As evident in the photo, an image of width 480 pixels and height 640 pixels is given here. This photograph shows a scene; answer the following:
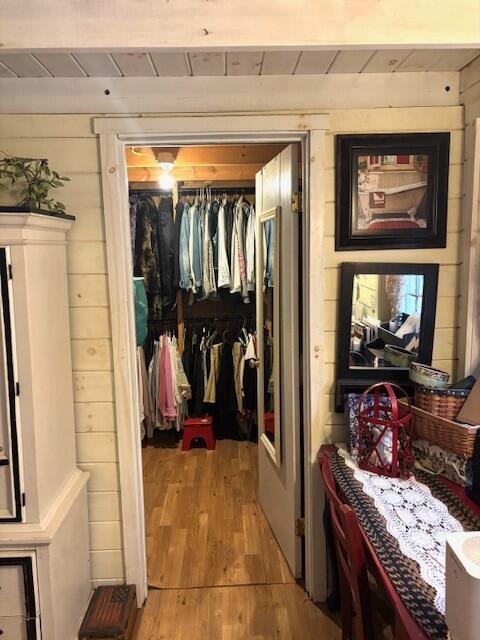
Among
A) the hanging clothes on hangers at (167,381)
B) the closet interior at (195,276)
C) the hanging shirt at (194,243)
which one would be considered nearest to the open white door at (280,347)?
the closet interior at (195,276)

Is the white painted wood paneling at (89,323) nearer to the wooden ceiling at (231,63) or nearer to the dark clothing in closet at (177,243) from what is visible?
the wooden ceiling at (231,63)

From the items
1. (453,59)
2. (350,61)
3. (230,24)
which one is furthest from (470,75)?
(230,24)

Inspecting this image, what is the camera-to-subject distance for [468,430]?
5.42ft

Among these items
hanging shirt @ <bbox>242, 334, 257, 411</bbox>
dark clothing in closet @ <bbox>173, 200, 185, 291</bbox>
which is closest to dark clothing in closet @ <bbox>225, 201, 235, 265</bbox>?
dark clothing in closet @ <bbox>173, 200, 185, 291</bbox>

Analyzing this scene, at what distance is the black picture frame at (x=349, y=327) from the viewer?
208 centimetres

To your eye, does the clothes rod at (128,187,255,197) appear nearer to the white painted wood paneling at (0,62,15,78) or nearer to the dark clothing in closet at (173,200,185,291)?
the dark clothing in closet at (173,200,185,291)

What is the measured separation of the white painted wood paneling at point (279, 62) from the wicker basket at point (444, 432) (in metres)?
1.41

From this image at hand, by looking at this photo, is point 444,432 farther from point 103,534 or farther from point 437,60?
point 103,534

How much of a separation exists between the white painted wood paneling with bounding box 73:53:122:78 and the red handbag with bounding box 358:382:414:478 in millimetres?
1576

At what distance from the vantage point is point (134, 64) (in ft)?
6.12

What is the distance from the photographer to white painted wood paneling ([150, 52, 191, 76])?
1802mm

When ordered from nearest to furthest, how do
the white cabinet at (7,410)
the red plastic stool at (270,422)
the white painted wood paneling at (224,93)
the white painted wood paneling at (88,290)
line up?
1. the white cabinet at (7,410)
2. the white painted wood paneling at (224,93)
3. the white painted wood paneling at (88,290)
4. the red plastic stool at (270,422)

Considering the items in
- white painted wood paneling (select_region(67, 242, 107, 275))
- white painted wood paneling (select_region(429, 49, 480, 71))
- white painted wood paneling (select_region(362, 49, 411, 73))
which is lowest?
white painted wood paneling (select_region(67, 242, 107, 275))

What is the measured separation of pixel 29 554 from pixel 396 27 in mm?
2005
